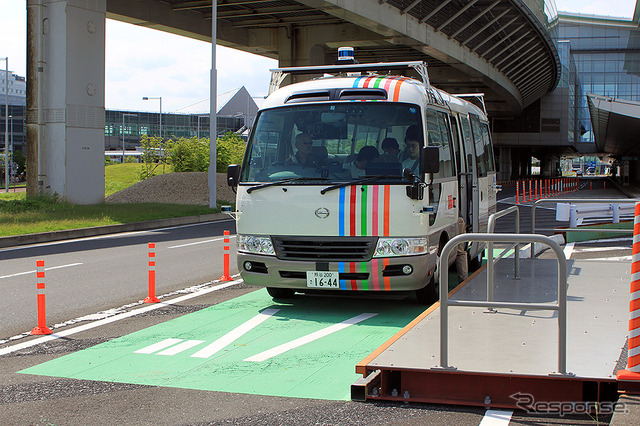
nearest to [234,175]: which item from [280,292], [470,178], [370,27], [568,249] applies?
[280,292]

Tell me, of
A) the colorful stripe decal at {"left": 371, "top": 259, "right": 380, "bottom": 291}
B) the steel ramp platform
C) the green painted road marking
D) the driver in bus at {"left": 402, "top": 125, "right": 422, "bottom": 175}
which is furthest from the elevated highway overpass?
the steel ramp platform

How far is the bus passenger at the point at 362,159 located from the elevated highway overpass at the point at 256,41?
742 inches

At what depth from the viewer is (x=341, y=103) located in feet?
28.9

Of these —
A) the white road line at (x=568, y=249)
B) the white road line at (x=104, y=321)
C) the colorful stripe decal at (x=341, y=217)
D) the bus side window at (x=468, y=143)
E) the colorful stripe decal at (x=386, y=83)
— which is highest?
the colorful stripe decal at (x=386, y=83)

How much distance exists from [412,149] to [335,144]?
91cm

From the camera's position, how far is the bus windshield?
838 centimetres

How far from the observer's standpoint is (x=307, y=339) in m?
7.26

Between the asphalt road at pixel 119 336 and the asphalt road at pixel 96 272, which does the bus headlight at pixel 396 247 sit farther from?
the asphalt road at pixel 96 272

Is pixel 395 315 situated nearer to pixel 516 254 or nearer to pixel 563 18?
pixel 516 254

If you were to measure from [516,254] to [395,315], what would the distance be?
1.80m

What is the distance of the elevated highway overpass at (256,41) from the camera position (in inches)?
985

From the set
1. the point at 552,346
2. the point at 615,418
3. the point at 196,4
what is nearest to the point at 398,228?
the point at 552,346

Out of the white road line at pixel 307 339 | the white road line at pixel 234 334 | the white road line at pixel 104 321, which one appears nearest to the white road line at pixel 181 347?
the white road line at pixel 234 334

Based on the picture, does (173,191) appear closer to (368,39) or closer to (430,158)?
(368,39)
